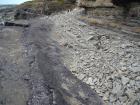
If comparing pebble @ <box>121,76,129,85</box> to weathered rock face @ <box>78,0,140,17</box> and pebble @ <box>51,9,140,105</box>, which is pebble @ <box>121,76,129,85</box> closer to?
pebble @ <box>51,9,140,105</box>

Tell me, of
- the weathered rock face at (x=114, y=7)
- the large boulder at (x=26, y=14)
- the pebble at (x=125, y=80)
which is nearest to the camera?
the pebble at (x=125, y=80)

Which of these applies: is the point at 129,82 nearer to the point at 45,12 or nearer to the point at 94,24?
the point at 94,24

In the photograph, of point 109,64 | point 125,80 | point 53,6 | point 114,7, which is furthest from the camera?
point 53,6

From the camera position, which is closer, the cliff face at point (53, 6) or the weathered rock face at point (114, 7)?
the weathered rock face at point (114, 7)

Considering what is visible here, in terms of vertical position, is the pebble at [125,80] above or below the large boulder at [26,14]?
below

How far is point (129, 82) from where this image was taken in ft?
54.7

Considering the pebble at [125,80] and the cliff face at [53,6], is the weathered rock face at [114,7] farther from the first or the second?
the cliff face at [53,6]

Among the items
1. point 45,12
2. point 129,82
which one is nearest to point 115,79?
point 129,82

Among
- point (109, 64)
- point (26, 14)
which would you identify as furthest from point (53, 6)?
point (109, 64)

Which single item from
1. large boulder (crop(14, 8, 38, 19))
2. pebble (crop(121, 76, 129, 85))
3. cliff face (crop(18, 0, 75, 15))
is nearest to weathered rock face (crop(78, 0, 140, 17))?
pebble (crop(121, 76, 129, 85))

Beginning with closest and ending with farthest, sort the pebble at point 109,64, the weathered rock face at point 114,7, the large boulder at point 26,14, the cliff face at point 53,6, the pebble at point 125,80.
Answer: the pebble at point 109,64
the pebble at point 125,80
the weathered rock face at point 114,7
the large boulder at point 26,14
the cliff face at point 53,6

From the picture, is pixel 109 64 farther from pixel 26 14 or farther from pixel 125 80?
pixel 26 14

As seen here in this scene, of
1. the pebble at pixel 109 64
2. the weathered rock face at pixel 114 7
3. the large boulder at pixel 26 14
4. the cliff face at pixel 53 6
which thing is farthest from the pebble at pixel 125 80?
the cliff face at pixel 53 6

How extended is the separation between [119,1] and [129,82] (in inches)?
445
